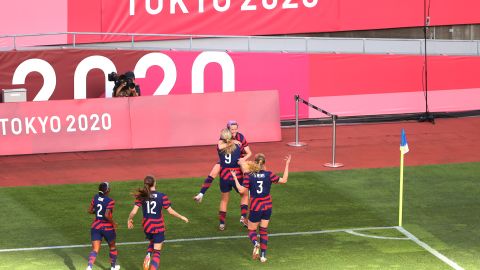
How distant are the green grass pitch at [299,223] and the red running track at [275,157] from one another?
0.90 metres

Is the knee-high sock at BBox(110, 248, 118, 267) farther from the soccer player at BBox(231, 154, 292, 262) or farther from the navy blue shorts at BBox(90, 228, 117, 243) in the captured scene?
the soccer player at BBox(231, 154, 292, 262)

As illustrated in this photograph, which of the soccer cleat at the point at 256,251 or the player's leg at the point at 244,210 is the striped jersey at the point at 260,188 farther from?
the player's leg at the point at 244,210

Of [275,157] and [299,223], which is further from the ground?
[275,157]

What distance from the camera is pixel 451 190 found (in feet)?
81.2

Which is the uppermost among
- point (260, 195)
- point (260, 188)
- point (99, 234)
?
point (260, 188)

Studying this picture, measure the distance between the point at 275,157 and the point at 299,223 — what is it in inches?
262

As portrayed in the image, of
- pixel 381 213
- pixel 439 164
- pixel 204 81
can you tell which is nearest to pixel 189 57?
pixel 204 81

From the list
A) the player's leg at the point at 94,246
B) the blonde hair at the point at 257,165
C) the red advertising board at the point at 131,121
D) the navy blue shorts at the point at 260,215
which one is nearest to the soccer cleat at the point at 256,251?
the navy blue shorts at the point at 260,215

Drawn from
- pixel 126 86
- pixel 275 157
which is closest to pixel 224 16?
pixel 126 86

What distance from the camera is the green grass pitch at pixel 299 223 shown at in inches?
770

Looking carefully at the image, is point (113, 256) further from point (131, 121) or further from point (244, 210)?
point (131, 121)

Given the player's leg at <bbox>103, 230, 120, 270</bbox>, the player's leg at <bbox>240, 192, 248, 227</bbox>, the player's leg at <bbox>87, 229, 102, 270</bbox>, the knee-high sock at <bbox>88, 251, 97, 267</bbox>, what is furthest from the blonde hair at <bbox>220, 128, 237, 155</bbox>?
the knee-high sock at <bbox>88, 251, 97, 267</bbox>

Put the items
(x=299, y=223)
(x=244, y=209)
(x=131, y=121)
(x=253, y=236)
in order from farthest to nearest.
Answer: (x=131, y=121) < (x=299, y=223) < (x=244, y=209) < (x=253, y=236)

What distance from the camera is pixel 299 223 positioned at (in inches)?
867
